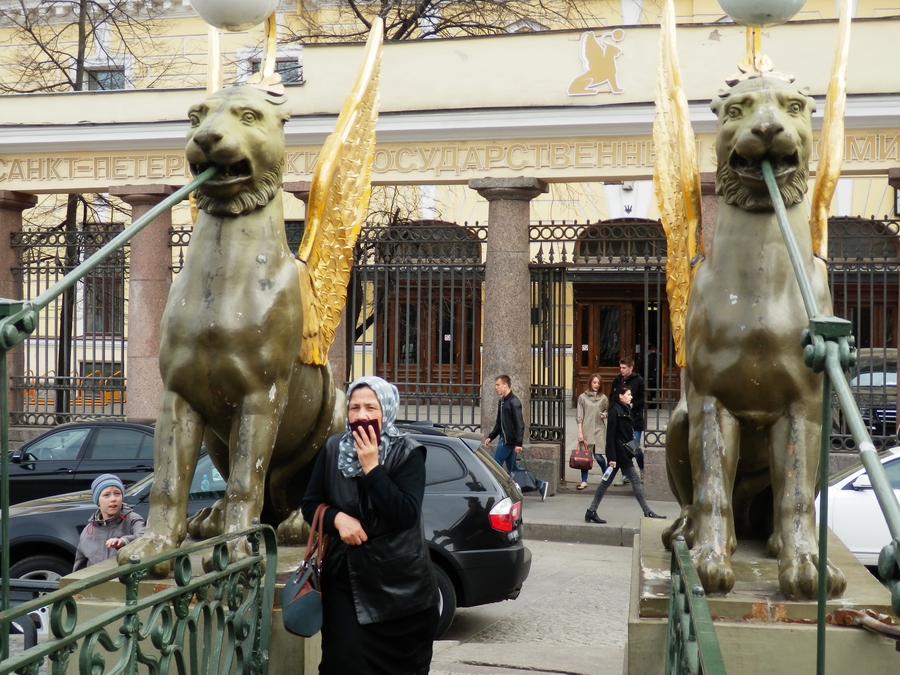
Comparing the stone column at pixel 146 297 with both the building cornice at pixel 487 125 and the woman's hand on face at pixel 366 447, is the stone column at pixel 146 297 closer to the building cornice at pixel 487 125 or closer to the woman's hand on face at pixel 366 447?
the building cornice at pixel 487 125

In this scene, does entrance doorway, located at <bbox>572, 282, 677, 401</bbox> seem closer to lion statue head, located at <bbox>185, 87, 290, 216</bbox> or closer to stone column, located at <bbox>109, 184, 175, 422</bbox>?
stone column, located at <bbox>109, 184, 175, 422</bbox>

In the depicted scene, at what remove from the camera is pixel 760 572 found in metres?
4.32

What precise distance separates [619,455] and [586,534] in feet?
3.28

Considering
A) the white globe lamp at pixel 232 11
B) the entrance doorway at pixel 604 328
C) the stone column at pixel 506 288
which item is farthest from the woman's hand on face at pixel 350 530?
the entrance doorway at pixel 604 328

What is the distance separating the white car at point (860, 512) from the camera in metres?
8.77

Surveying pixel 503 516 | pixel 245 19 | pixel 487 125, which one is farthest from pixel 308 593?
pixel 487 125

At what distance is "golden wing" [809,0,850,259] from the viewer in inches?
178

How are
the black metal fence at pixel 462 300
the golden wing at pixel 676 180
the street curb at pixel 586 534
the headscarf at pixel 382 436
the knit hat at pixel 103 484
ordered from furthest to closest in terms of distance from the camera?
the black metal fence at pixel 462 300 < the street curb at pixel 586 534 < the knit hat at pixel 103 484 < the golden wing at pixel 676 180 < the headscarf at pixel 382 436

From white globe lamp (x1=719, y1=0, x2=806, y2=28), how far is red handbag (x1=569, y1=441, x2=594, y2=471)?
890 centimetres

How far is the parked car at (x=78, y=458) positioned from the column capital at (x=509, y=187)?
191 inches

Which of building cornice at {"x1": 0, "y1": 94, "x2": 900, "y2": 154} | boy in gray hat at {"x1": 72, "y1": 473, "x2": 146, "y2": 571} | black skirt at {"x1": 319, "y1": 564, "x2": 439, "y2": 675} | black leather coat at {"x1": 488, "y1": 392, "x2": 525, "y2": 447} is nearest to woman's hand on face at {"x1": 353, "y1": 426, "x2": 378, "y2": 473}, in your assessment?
black skirt at {"x1": 319, "y1": 564, "x2": 439, "y2": 675}

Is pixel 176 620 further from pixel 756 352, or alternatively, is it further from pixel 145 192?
pixel 145 192

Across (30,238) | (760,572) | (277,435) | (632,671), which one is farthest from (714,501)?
(30,238)

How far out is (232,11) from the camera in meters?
4.66
